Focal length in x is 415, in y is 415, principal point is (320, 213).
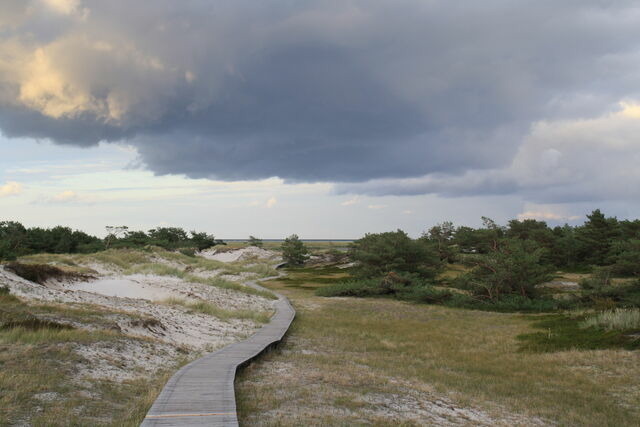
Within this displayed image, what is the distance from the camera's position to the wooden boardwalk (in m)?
7.18

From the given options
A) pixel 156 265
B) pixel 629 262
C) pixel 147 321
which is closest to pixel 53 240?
pixel 156 265

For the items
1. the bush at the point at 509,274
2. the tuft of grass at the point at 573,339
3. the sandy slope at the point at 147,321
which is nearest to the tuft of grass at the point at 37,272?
the sandy slope at the point at 147,321

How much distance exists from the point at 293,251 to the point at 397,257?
45.0m

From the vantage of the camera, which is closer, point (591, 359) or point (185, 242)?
point (591, 359)

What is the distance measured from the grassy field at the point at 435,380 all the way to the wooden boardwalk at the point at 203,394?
1.53ft

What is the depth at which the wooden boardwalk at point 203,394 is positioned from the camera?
718 centimetres

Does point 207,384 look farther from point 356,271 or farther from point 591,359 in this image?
point 356,271

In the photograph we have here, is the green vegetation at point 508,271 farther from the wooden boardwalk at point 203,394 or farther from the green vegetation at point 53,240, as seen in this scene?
the green vegetation at point 53,240

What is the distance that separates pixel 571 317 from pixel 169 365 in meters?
20.7

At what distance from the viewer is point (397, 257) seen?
41.1 meters

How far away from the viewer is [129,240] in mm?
85500

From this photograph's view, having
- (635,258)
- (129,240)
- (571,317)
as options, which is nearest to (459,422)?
(571,317)

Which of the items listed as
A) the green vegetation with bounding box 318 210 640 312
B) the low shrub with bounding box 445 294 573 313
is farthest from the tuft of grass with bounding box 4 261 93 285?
the low shrub with bounding box 445 294 573 313

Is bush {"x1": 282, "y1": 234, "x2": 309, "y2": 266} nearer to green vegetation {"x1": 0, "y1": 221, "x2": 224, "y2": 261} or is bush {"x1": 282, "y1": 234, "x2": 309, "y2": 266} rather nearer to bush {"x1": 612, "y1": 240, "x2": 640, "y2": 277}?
green vegetation {"x1": 0, "y1": 221, "x2": 224, "y2": 261}
